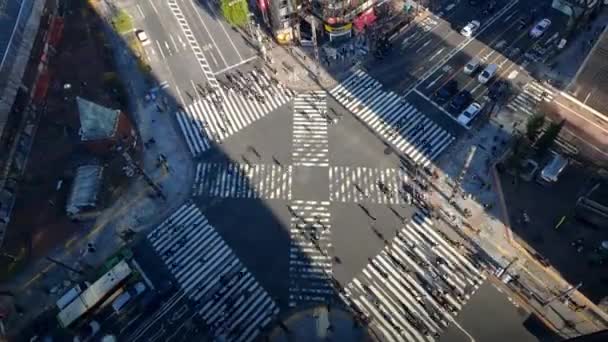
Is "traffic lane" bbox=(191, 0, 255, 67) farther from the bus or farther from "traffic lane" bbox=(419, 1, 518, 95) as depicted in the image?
the bus

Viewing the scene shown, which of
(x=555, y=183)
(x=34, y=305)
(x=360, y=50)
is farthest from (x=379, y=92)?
(x=34, y=305)

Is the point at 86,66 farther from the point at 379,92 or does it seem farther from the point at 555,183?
the point at 555,183

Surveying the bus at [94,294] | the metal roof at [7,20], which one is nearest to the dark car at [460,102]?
the bus at [94,294]

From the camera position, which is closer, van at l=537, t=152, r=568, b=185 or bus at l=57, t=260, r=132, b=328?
bus at l=57, t=260, r=132, b=328

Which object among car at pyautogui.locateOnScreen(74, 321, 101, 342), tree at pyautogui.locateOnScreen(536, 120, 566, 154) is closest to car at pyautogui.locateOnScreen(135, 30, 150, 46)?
car at pyautogui.locateOnScreen(74, 321, 101, 342)

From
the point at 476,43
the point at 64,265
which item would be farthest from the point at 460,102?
the point at 64,265

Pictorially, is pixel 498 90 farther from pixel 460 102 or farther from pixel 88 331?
pixel 88 331
